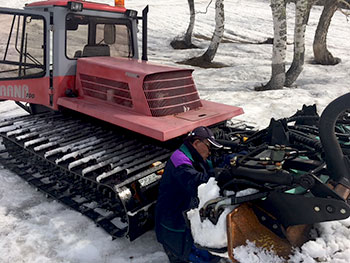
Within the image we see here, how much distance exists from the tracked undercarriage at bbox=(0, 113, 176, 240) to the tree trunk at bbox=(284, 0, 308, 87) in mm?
7669

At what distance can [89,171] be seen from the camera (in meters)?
3.84

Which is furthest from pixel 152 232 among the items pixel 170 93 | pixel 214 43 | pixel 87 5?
pixel 214 43

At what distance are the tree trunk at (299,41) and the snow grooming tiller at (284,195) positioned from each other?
8.88 metres

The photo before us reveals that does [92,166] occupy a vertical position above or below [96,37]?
below

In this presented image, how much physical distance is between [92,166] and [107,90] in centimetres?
127

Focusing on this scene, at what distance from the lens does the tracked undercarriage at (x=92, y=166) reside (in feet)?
12.2

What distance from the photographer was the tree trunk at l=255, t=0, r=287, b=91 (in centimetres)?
954

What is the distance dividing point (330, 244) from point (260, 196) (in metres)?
0.54

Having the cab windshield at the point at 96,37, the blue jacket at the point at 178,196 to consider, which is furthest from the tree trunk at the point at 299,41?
the blue jacket at the point at 178,196

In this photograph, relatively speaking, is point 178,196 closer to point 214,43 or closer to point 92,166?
point 92,166

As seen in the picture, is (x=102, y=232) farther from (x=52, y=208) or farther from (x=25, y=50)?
(x=25, y=50)

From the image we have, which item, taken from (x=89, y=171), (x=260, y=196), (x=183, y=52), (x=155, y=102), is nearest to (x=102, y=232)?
(x=89, y=171)

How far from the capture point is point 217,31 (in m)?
15.4

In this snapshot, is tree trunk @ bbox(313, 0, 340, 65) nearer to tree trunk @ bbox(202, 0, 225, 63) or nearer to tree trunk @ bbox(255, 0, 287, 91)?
tree trunk @ bbox(202, 0, 225, 63)
